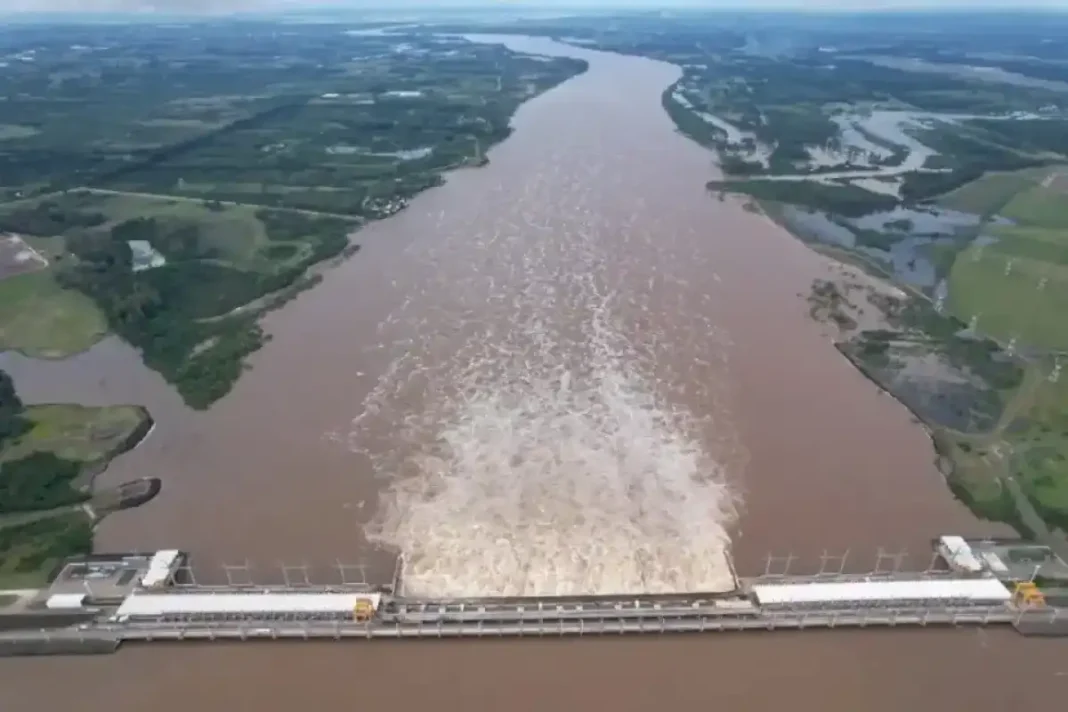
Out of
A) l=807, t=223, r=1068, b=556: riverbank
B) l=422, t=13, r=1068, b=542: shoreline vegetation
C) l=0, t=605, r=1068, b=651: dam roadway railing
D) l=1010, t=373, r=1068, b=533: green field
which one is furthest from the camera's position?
l=422, t=13, r=1068, b=542: shoreline vegetation

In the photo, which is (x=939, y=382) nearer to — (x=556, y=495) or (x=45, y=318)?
(x=556, y=495)

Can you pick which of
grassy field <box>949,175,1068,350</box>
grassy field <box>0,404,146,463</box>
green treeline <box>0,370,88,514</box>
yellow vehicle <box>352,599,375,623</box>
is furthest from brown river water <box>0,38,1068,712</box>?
grassy field <box>949,175,1068,350</box>

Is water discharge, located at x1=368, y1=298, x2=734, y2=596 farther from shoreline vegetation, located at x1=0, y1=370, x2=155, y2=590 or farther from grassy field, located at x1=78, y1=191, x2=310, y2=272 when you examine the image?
grassy field, located at x1=78, y1=191, x2=310, y2=272

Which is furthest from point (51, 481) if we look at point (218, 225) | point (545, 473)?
point (218, 225)

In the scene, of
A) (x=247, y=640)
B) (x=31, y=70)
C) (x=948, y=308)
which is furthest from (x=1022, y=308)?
(x=31, y=70)

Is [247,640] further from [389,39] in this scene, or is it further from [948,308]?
[389,39]
